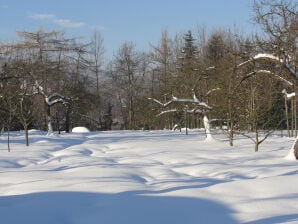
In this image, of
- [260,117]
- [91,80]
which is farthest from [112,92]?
[260,117]

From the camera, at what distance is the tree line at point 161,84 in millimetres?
15374

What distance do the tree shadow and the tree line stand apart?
24.4 ft

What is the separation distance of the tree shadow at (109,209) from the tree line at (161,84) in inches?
293

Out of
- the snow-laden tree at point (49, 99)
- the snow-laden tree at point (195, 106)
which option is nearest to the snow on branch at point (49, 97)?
the snow-laden tree at point (49, 99)

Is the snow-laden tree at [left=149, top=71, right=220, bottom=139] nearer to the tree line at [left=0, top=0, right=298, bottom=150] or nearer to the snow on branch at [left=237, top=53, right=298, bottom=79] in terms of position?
the tree line at [left=0, top=0, right=298, bottom=150]

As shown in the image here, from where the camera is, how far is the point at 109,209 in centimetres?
704

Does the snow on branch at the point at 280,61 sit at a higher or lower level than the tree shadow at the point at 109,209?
A: higher

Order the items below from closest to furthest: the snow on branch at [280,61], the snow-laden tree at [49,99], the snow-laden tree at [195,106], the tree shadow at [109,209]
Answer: the tree shadow at [109,209], the snow on branch at [280,61], the snow-laden tree at [195,106], the snow-laden tree at [49,99]

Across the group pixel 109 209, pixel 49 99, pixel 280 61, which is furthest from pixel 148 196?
pixel 49 99

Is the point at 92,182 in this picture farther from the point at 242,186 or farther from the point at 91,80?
the point at 91,80

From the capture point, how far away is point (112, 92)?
4816 cm

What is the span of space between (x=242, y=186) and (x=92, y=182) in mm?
2950

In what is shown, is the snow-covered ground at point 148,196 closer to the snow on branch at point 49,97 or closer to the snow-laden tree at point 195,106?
the snow-laden tree at point 195,106

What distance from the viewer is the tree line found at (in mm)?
15374
